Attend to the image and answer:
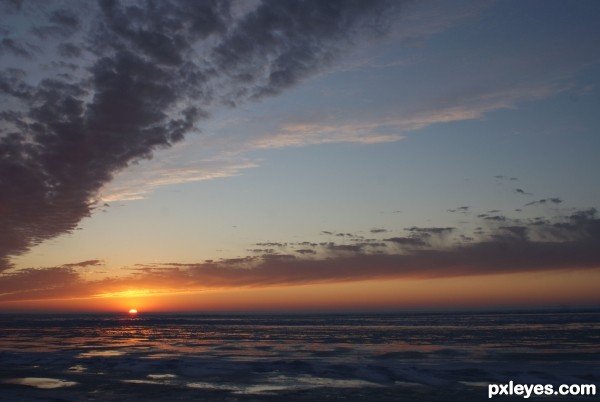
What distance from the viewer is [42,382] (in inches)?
1052

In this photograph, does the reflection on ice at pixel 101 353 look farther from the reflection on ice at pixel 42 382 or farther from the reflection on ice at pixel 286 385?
the reflection on ice at pixel 286 385

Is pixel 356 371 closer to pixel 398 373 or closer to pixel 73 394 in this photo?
pixel 398 373

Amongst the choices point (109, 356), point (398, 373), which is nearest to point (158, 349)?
point (109, 356)

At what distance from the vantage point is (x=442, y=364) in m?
30.5

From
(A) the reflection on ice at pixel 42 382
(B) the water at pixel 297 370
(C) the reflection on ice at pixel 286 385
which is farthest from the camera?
(A) the reflection on ice at pixel 42 382

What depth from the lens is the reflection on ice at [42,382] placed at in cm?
2551

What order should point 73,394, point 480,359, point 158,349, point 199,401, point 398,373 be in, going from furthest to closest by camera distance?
point 158,349 < point 480,359 < point 398,373 < point 73,394 < point 199,401

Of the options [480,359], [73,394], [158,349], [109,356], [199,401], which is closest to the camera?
[199,401]

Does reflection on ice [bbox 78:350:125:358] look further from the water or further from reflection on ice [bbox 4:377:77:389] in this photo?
reflection on ice [bbox 4:377:77:389]

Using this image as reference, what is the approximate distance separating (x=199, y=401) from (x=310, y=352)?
18.8 meters

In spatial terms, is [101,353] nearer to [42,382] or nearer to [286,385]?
[42,382]

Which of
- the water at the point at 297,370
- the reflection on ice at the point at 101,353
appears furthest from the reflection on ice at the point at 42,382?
the reflection on ice at the point at 101,353

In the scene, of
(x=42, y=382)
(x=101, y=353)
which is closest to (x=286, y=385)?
(x=42, y=382)

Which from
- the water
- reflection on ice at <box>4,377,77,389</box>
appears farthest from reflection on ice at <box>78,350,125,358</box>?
reflection on ice at <box>4,377,77,389</box>
